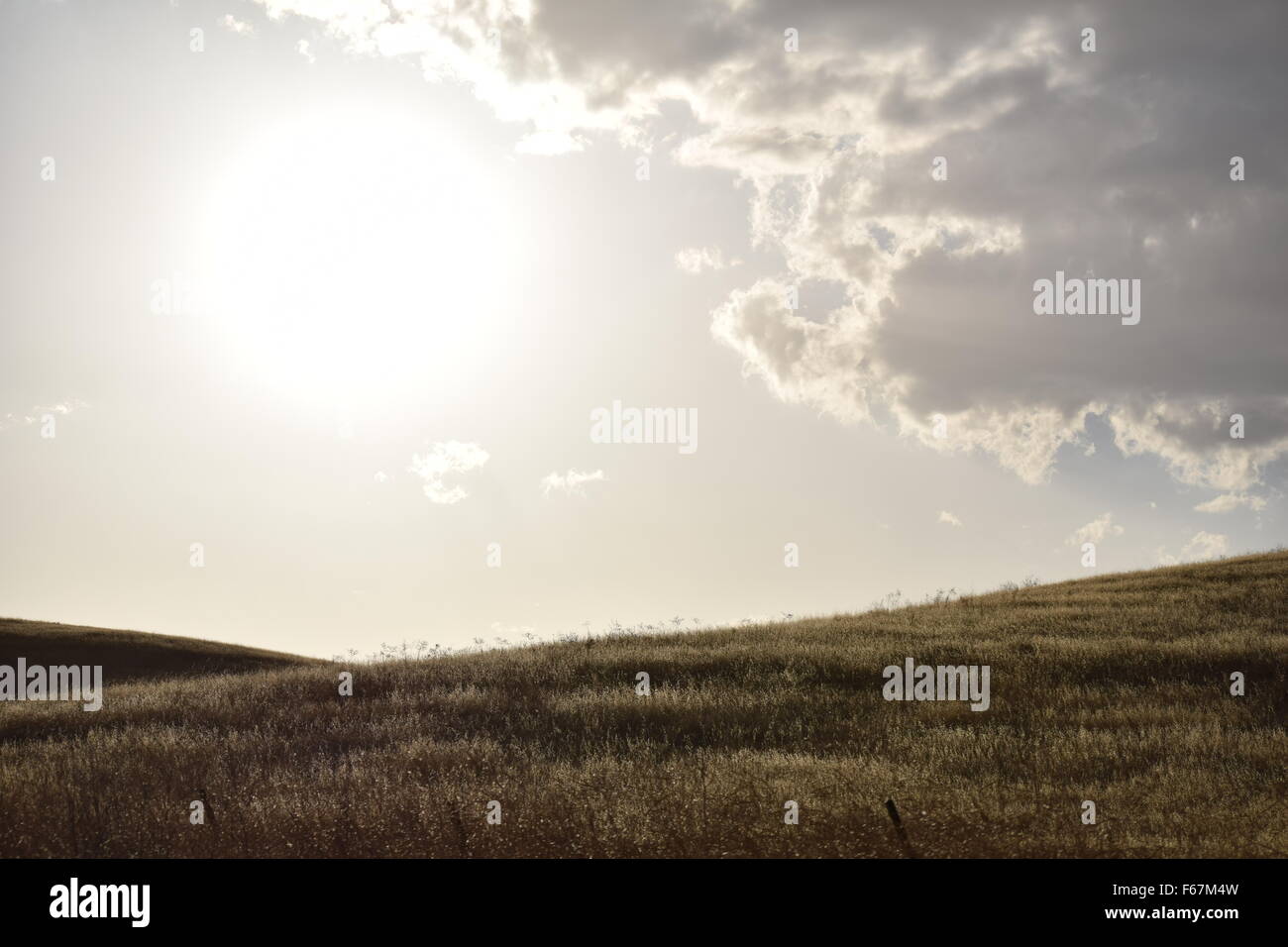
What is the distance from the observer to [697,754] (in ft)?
38.9

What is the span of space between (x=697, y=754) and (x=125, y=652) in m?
28.5

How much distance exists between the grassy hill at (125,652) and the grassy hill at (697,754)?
1122 cm

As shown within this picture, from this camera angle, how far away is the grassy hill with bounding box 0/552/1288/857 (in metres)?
8.25

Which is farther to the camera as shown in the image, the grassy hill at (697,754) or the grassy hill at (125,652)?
the grassy hill at (125,652)

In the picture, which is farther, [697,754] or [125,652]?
[125,652]

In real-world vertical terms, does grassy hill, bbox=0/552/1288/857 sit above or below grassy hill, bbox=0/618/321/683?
below

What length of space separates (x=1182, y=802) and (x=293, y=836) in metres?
8.80

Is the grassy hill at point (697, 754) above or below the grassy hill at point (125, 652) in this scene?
below

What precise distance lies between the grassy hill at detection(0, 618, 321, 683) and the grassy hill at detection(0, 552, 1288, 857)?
36.8ft

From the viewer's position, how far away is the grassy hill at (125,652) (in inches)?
1223

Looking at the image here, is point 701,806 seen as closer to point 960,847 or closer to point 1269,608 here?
point 960,847

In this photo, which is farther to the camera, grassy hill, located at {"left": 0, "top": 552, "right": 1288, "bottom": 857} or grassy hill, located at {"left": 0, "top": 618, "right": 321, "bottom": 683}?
grassy hill, located at {"left": 0, "top": 618, "right": 321, "bottom": 683}
